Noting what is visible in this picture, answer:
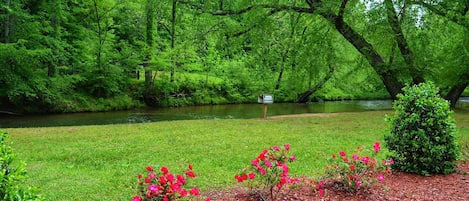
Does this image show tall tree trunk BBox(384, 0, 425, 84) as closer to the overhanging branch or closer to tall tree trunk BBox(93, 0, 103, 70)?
the overhanging branch

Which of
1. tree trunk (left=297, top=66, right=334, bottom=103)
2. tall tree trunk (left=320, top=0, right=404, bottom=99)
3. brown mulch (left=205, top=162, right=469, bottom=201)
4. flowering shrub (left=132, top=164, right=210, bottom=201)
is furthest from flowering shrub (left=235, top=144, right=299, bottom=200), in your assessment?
tree trunk (left=297, top=66, right=334, bottom=103)

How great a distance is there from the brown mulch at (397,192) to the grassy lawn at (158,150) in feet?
2.29

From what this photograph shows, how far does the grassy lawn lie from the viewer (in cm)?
522

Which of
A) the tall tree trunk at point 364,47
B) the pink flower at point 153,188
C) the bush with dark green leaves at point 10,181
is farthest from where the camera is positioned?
the tall tree trunk at point 364,47

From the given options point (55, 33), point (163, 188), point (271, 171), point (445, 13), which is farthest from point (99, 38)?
point (163, 188)

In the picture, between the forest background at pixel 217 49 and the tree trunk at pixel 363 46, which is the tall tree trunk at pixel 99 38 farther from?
the tree trunk at pixel 363 46

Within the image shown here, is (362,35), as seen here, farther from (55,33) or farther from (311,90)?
(55,33)

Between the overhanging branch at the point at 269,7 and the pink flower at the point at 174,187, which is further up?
the overhanging branch at the point at 269,7

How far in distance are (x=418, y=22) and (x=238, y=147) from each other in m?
10.2

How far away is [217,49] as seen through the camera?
19.0 m

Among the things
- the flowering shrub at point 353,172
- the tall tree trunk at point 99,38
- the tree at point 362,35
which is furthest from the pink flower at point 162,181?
the tall tree trunk at point 99,38

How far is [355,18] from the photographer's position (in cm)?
1446

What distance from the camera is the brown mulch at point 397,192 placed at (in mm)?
4332

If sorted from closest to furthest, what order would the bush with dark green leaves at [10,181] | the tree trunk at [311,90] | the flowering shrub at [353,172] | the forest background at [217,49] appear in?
1. the bush with dark green leaves at [10,181]
2. the flowering shrub at [353,172]
3. the forest background at [217,49]
4. the tree trunk at [311,90]
